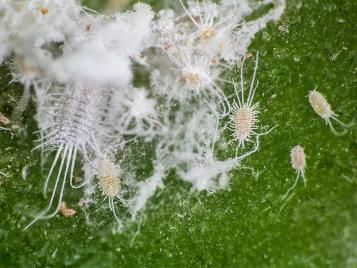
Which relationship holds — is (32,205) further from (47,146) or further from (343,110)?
(343,110)

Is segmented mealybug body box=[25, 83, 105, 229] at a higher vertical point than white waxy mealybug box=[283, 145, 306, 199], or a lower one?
higher

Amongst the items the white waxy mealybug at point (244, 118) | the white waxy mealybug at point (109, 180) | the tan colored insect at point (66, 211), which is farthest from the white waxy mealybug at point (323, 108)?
the tan colored insect at point (66, 211)

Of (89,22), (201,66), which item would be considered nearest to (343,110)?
(201,66)

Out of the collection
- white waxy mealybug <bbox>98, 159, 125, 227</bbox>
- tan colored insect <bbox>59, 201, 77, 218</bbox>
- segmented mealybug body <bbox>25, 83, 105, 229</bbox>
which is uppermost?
segmented mealybug body <bbox>25, 83, 105, 229</bbox>

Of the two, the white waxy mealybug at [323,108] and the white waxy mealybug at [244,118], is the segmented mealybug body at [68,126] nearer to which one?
the white waxy mealybug at [244,118]

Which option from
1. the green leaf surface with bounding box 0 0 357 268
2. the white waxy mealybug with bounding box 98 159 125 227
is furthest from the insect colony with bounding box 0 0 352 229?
the green leaf surface with bounding box 0 0 357 268

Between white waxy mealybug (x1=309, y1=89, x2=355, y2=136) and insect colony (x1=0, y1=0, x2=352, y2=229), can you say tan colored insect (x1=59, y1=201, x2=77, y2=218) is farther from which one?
white waxy mealybug (x1=309, y1=89, x2=355, y2=136)
